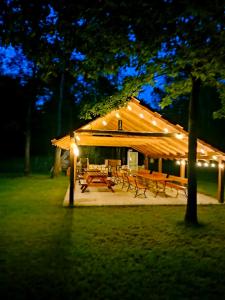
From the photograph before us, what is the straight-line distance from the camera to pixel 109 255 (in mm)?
5047

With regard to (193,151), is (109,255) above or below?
below

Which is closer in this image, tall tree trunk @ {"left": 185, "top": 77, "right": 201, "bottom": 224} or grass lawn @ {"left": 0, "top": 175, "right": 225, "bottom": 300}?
grass lawn @ {"left": 0, "top": 175, "right": 225, "bottom": 300}

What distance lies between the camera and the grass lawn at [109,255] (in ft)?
12.4

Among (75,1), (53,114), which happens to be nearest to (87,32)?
(75,1)

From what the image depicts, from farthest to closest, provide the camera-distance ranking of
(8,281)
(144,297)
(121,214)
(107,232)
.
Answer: (121,214), (107,232), (8,281), (144,297)

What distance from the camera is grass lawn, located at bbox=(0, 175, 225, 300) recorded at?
12.4 feet

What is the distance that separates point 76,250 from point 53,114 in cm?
3533

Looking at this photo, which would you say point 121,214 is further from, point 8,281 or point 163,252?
point 8,281

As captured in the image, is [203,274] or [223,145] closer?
[203,274]

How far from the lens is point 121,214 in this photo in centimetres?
843

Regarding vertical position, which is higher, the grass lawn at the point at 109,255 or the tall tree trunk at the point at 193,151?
the tall tree trunk at the point at 193,151

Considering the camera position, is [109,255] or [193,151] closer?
[109,255]

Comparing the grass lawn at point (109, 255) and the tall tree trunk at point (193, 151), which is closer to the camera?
the grass lawn at point (109, 255)

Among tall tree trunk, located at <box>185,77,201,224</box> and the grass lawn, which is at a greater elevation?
tall tree trunk, located at <box>185,77,201,224</box>
